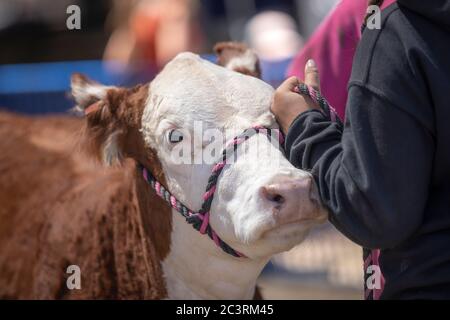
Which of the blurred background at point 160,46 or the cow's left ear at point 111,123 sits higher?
the blurred background at point 160,46

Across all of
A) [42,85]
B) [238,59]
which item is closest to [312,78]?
[238,59]

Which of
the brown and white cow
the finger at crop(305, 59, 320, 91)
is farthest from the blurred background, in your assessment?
the finger at crop(305, 59, 320, 91)

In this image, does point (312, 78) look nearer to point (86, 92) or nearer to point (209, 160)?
point (209, 160)

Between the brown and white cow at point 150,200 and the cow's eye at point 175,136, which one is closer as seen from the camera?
the brown and white cow at point 150,200

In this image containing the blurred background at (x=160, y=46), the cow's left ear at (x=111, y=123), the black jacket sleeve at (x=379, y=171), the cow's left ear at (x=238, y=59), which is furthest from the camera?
the blurred background at (x=160, y=46)

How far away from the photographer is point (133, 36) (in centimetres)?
607

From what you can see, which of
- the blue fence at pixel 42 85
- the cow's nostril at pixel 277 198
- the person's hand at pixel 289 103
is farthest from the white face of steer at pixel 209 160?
the blue fence at pixel 42 85

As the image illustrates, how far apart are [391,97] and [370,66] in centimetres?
9

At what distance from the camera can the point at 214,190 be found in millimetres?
2574

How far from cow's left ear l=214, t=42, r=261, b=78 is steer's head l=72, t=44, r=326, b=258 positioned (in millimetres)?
27

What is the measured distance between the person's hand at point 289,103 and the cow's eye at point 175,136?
1.16 feet

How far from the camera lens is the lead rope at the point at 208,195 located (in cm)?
254

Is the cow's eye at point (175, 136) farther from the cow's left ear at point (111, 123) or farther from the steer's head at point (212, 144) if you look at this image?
the cow's left ear at point (111, 123)

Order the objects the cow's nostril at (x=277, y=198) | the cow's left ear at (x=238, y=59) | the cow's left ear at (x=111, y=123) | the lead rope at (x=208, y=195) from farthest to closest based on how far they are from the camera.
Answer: the cow's left ear at (x=238, y=59) < the cow's left ear at (x=111, y=123) < the lead rope at (x=208, y=195) < the cow's nostril at (x=277, y=198)
